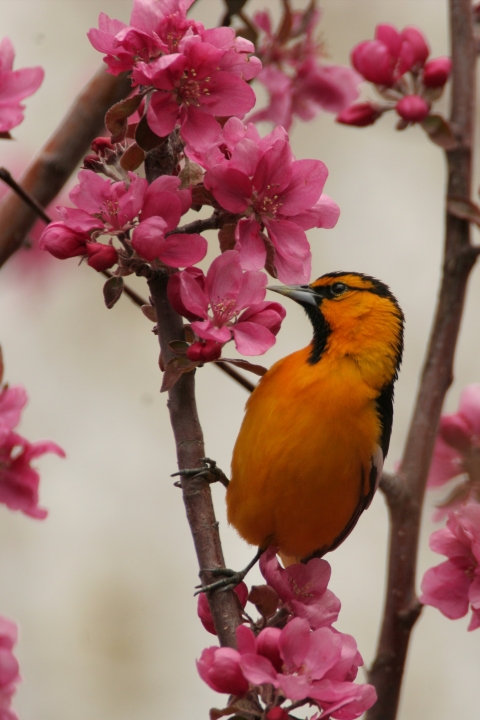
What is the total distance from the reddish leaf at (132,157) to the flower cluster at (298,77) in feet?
4.47

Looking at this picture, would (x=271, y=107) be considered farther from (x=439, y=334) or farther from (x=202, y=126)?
(x=202, y=126)

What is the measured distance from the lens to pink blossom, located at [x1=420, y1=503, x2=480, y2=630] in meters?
1.63

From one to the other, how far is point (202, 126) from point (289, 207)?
0.63 ft

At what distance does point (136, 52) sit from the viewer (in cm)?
131

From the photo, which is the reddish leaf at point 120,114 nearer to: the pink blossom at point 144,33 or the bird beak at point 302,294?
the pink blossom at point 144,33

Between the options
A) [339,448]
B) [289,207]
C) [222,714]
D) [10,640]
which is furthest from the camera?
[339,448]

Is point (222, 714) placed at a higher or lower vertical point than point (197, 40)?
lower

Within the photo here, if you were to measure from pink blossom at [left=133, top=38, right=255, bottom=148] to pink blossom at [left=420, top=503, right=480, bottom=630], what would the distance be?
0.84 meters

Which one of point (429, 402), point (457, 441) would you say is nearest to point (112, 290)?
point (429, 402)

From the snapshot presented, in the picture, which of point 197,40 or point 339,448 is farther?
point 339,448

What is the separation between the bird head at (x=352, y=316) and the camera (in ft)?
7.86

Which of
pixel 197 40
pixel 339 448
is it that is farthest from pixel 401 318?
pixel 197 40

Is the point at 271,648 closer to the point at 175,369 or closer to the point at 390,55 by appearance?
the point at 175,369

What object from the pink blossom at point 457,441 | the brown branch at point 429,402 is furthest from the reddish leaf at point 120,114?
the pink blossom at point 457,441
